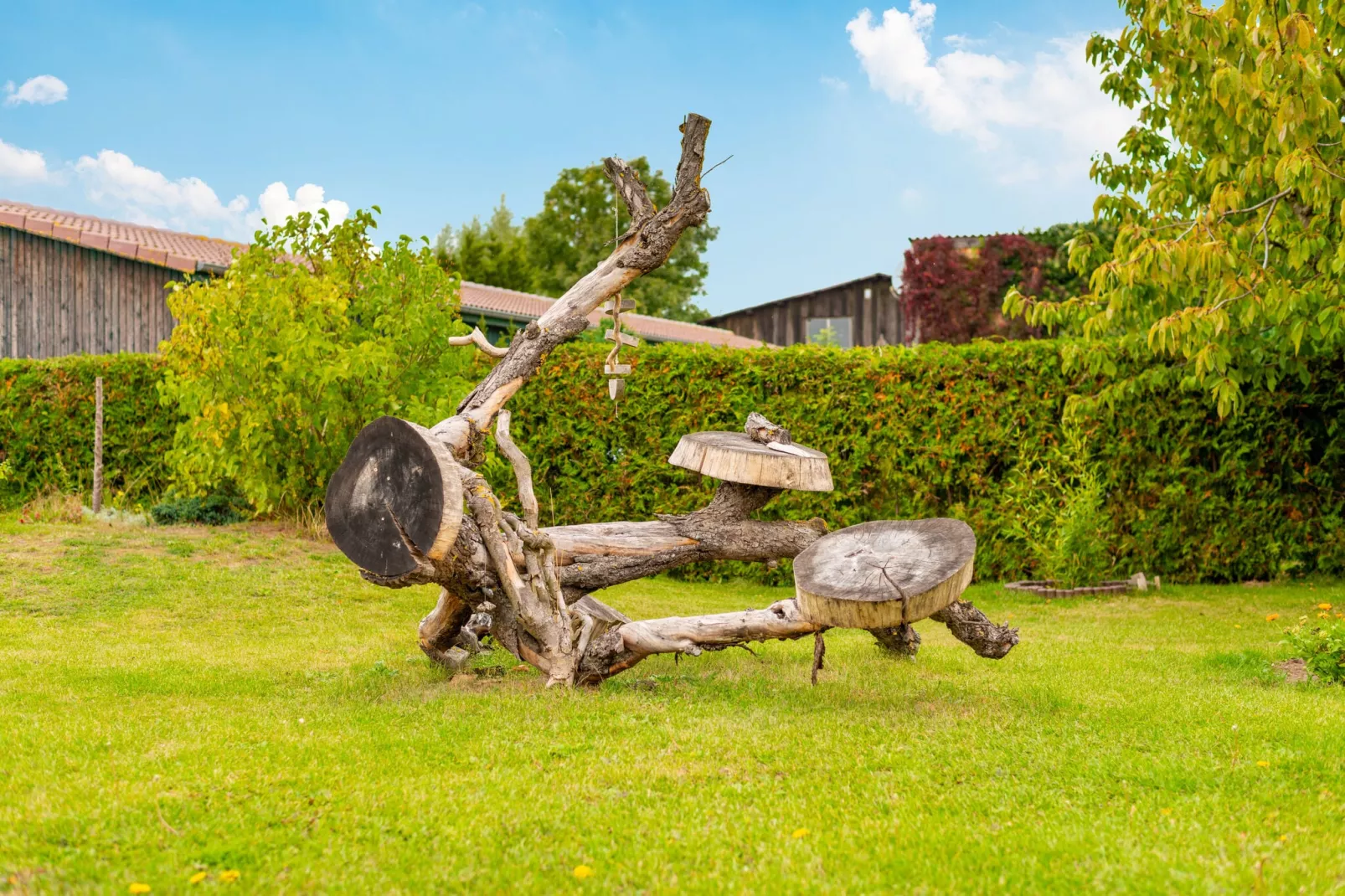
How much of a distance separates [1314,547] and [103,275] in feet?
62.4

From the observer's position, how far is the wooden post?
14945mm

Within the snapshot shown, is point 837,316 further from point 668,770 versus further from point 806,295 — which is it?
point 668,770

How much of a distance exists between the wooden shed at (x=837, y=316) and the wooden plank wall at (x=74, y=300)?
692 inches

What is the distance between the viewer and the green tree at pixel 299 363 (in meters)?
13.0

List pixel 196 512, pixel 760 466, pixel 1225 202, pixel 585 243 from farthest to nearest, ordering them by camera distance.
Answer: pixel 585 243, pixel 196 512, pixel 1225 202, pixel 760 466

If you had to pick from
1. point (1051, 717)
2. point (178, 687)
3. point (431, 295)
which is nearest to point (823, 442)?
point (431, 295)

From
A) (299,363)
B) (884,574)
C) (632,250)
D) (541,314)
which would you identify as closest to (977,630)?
(884,574)

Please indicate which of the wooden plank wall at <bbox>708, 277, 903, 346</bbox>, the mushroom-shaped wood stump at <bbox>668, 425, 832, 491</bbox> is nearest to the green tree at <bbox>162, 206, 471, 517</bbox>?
the mushroom-shaped wood stump at <bbox>668, 425, 832, 491</bbox>

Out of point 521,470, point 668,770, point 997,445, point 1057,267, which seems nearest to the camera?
point 668,770

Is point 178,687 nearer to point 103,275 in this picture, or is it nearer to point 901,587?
point 901,587

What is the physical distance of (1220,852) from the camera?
4.07 m

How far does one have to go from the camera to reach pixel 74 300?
19812mm

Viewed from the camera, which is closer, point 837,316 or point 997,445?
point 997,445

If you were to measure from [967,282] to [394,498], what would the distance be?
21.0m
